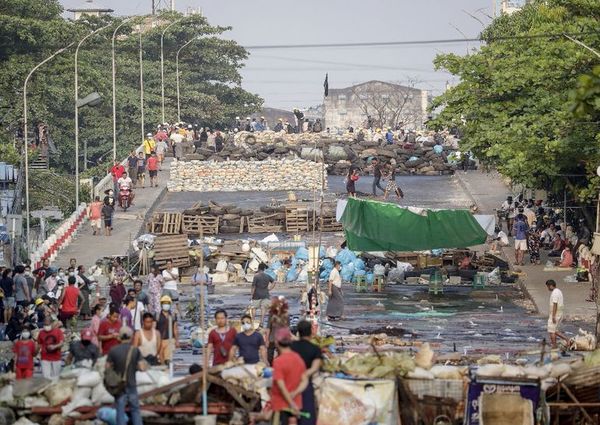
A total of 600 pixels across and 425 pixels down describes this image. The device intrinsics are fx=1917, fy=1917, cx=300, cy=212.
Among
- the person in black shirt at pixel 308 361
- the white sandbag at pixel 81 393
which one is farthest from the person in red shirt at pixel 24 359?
the person in black shirt at pixel 308 361

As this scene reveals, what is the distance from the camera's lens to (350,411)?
2048 cm

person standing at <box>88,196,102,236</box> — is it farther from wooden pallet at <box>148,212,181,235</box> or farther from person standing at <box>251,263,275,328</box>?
person standing at <box>251,263,275,328</box>

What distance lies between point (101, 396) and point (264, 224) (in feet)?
109

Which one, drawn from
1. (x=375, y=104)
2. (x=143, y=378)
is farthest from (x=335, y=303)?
(x=375, y=104)

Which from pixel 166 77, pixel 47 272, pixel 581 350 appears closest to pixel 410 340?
pixel 581 350

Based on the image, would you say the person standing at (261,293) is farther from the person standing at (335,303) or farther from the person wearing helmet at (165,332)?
the person wearing helmet at (165,332)

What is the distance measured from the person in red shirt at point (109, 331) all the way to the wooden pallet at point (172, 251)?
61.1ft

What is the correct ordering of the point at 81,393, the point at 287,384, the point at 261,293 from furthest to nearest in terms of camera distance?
the point at 261,293 < the point at 81,393 < the point at 287,384

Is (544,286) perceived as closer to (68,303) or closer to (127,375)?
(68,303)

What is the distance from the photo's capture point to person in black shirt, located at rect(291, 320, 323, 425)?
Result: 18750 millimetres

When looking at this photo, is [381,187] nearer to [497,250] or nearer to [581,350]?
[497,250]

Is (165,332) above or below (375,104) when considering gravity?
below

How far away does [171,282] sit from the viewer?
35.7 m

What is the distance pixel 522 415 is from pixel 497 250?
27.4 metres
